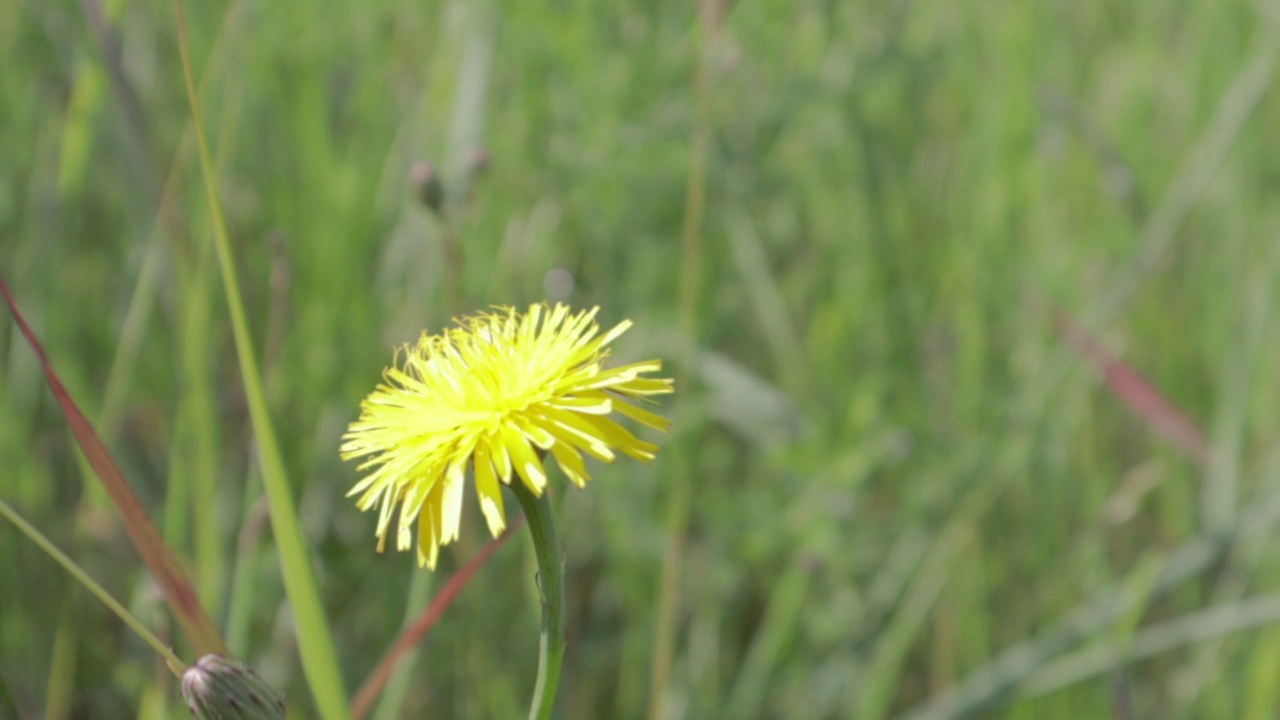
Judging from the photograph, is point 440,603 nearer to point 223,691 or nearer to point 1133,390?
point 223,691

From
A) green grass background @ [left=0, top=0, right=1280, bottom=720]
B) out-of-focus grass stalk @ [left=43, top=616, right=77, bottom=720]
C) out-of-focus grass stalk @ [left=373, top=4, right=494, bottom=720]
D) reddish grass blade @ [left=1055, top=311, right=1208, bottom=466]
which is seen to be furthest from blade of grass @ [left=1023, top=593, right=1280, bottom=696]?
out-of-focus grass stalk @ [left=43, top=616, right=77, bottom=720]

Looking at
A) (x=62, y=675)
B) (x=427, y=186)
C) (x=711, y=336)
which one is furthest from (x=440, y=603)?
(x=711, y=336)

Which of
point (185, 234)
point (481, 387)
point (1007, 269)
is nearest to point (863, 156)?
point (1007, 269)

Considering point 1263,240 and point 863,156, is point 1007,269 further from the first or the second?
point 1263,240

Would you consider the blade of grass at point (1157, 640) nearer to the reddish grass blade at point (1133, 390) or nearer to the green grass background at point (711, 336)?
the green grass background at point (711, 336)

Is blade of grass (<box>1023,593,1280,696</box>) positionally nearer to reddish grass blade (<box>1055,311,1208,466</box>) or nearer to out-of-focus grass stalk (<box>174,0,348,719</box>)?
reddish grass blade (<box>1055,311,1208,466</box>)
